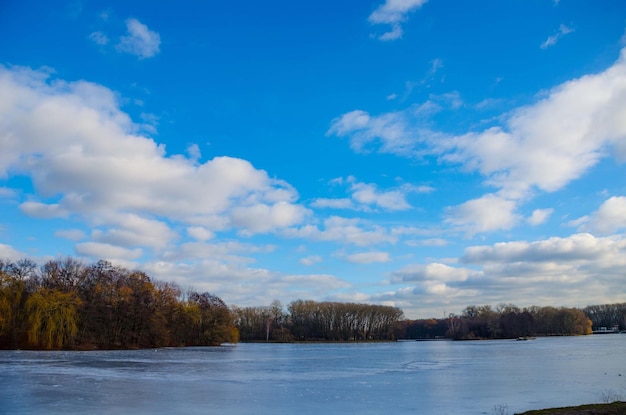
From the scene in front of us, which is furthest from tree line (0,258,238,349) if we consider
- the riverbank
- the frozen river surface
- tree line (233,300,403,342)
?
the riverbank

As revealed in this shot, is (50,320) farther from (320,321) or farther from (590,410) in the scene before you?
(320,321)

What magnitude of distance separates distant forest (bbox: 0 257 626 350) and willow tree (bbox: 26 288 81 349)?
9 centimetres

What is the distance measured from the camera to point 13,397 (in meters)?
14.2

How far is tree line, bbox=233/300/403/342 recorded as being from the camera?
12131cm

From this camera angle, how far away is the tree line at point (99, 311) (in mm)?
49812

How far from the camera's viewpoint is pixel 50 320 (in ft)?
163

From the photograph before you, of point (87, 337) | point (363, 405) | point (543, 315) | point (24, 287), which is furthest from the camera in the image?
point (543, 315)

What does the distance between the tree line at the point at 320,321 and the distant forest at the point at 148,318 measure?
0.84 ft

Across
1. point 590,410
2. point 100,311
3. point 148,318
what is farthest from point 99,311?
point 590,410

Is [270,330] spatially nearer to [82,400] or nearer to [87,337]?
[87,337]

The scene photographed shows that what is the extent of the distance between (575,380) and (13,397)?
19.8 m

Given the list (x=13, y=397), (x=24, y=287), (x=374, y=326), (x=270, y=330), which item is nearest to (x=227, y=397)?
(x=13, y=397)

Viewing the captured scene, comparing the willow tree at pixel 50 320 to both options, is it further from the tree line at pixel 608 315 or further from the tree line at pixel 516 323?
the tree line at pixel 608 315

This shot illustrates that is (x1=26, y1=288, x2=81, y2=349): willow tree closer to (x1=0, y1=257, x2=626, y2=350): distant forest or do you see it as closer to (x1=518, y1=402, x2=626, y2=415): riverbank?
(x1=0, y1=257, x2=626, y2=350): distant forest
